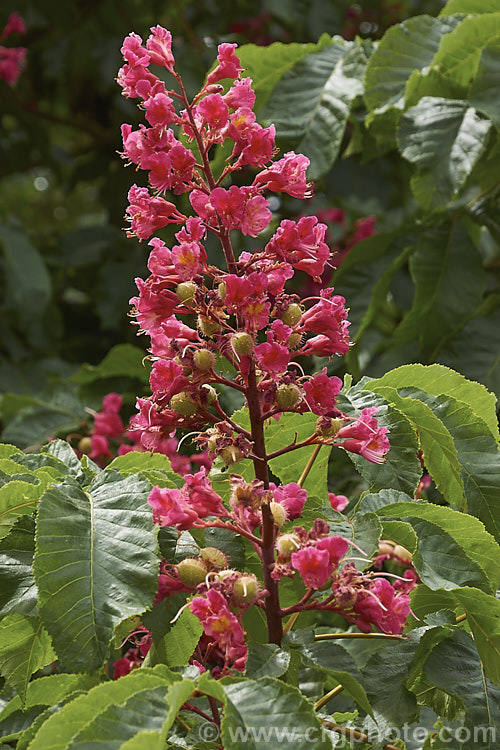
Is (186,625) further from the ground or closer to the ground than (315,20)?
closer to the ground

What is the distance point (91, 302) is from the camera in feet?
11.5

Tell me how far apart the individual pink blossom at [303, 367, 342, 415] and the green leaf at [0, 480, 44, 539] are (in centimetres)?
35

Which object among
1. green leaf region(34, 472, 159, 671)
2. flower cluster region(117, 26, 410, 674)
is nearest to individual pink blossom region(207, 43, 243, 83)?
flower cluster region(117, 26, 410, 674)

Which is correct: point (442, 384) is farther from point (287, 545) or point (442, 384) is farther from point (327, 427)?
point (287, 545)

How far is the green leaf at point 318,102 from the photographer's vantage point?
184 cm

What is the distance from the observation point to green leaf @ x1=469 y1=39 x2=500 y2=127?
1.67 metres

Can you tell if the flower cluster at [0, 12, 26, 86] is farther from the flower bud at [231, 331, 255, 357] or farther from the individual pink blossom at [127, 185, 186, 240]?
the flower bud at [231, 331, 255, 357]

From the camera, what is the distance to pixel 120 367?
7.57 ft

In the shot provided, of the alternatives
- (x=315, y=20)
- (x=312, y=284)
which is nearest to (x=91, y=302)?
(x=312, y=284)

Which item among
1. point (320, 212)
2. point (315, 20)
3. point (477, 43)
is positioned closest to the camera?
point (477, 43)

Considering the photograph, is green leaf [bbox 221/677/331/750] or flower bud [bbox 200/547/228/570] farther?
flower bud [bbox 200/547/228/570]

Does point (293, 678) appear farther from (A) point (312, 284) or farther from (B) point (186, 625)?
(A) point (312, 284)

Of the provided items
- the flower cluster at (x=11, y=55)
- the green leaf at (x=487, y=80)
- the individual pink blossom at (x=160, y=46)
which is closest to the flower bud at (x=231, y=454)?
the individual pink blossom at (x=160, y=46)

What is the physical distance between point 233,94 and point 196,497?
A: 0.50m
